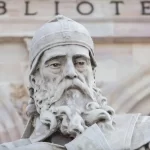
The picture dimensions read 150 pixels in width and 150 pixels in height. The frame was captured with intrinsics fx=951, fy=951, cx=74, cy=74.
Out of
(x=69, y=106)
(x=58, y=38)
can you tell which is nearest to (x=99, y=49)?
(x=58, y=38)

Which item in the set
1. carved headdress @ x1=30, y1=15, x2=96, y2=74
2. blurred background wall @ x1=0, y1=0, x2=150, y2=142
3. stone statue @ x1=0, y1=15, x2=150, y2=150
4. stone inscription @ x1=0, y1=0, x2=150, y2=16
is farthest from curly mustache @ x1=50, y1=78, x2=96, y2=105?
stone inscription @ x1=0, y1=0, x2=150, y2=16

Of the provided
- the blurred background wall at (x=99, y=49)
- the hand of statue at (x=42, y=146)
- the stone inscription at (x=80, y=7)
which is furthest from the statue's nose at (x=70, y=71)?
the stone inscription at (x=80, y=7)

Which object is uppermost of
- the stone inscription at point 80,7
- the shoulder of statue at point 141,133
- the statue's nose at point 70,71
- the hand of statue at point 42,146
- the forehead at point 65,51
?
the forehead at point 65,51

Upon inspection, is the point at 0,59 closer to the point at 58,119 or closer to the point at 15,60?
the point at 15,60

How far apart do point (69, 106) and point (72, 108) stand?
15 mm

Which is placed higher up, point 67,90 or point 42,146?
point 67,90

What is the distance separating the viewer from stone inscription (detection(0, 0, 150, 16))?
1012cm

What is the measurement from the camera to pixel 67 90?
11.3 ft

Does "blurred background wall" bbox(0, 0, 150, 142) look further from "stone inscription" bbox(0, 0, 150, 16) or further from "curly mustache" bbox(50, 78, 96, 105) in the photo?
"curly mustache" bbox(50, 78, 96, 105)

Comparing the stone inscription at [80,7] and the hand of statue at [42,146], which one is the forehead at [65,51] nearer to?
the hand of statue at [42,146]

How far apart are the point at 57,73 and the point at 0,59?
21.2 ft

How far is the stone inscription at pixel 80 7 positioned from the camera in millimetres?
10117

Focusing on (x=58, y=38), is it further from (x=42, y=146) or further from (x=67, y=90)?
(x=42, y=146)

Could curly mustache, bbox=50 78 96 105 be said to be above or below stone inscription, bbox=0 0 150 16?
above
